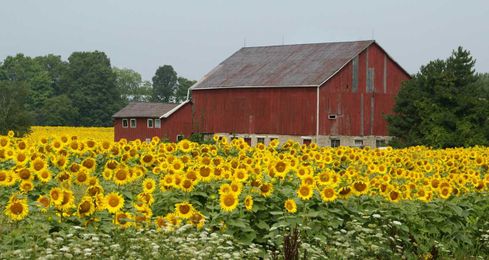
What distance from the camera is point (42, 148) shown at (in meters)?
9.95

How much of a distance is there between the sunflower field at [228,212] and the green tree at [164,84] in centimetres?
9684

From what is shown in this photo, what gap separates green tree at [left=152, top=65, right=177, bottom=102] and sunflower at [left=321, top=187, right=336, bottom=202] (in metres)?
99.2

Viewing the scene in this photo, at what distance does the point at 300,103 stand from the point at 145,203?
33741 millimetres

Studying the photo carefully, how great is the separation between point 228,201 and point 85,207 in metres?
1.45

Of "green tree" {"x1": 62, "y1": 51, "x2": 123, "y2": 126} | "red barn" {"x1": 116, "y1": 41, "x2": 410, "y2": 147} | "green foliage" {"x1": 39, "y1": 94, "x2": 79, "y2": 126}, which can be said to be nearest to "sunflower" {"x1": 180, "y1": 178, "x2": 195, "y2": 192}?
"red barn" {"x1": 116, "y1": 41, "x2": 410, "y2": 147}

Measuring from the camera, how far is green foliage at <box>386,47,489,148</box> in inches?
1380

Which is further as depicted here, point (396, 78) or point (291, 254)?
point (396, 78)

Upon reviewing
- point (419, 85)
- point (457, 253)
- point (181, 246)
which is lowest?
point (457, 253)

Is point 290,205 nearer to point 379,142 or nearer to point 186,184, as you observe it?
point 186,184

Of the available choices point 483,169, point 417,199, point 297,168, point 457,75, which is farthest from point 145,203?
point 457,75

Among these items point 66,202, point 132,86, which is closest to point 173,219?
point 66,202

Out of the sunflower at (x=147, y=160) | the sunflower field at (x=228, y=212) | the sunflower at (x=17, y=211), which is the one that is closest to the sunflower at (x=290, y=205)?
the sunflower field at (x=228, y=212)

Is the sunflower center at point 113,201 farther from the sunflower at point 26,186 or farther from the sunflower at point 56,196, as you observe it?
the sunflower at point 26,186

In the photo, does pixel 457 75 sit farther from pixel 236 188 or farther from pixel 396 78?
pixel 236 188
